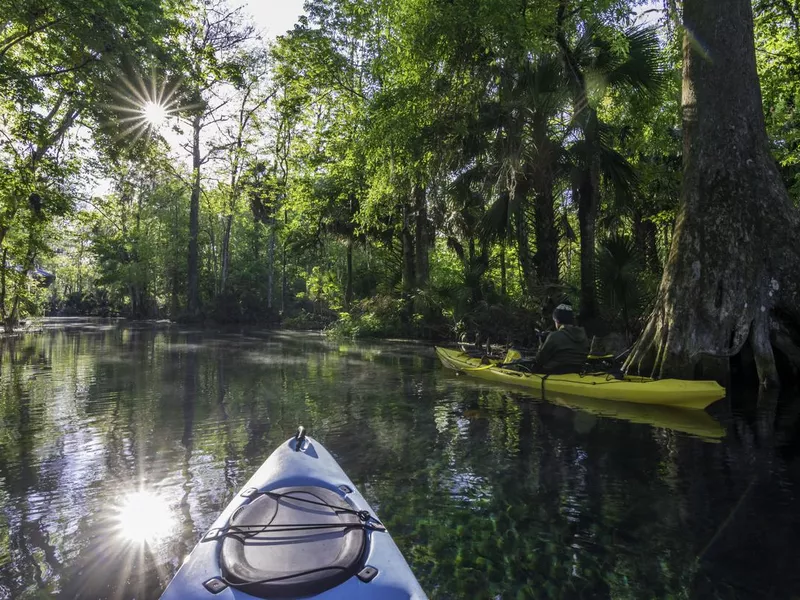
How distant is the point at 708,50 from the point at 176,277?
1707 inches

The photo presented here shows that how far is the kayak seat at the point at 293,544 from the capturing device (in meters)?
2.60

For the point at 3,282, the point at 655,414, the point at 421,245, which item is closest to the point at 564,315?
the point at 655,414

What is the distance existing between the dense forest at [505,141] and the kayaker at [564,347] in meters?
1.22

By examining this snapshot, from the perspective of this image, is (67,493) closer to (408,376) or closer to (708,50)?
(408,376)

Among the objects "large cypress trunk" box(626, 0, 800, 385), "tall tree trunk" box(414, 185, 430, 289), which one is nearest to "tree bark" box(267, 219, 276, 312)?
"tall tree trunk" box(414, 185, 430, 289)

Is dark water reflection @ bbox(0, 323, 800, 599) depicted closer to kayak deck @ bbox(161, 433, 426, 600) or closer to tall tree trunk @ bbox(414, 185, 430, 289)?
kayak deck @ bbox(161, 433, 426, 600)

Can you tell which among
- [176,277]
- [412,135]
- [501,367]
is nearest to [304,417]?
[501,367]

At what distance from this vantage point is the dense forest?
974 cm

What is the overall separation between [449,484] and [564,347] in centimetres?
544

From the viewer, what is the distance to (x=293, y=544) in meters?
3.11

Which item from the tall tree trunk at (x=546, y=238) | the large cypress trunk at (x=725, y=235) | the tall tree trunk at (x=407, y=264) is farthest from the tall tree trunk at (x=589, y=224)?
the tall tree trunk at (x=407, y=264)

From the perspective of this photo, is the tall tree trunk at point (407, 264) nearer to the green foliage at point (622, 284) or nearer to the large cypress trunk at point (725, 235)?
the green foliage at point (622, 284)

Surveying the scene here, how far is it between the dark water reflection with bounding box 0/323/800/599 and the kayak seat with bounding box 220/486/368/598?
91 centimetres

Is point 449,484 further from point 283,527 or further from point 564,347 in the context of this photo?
point 564,347
